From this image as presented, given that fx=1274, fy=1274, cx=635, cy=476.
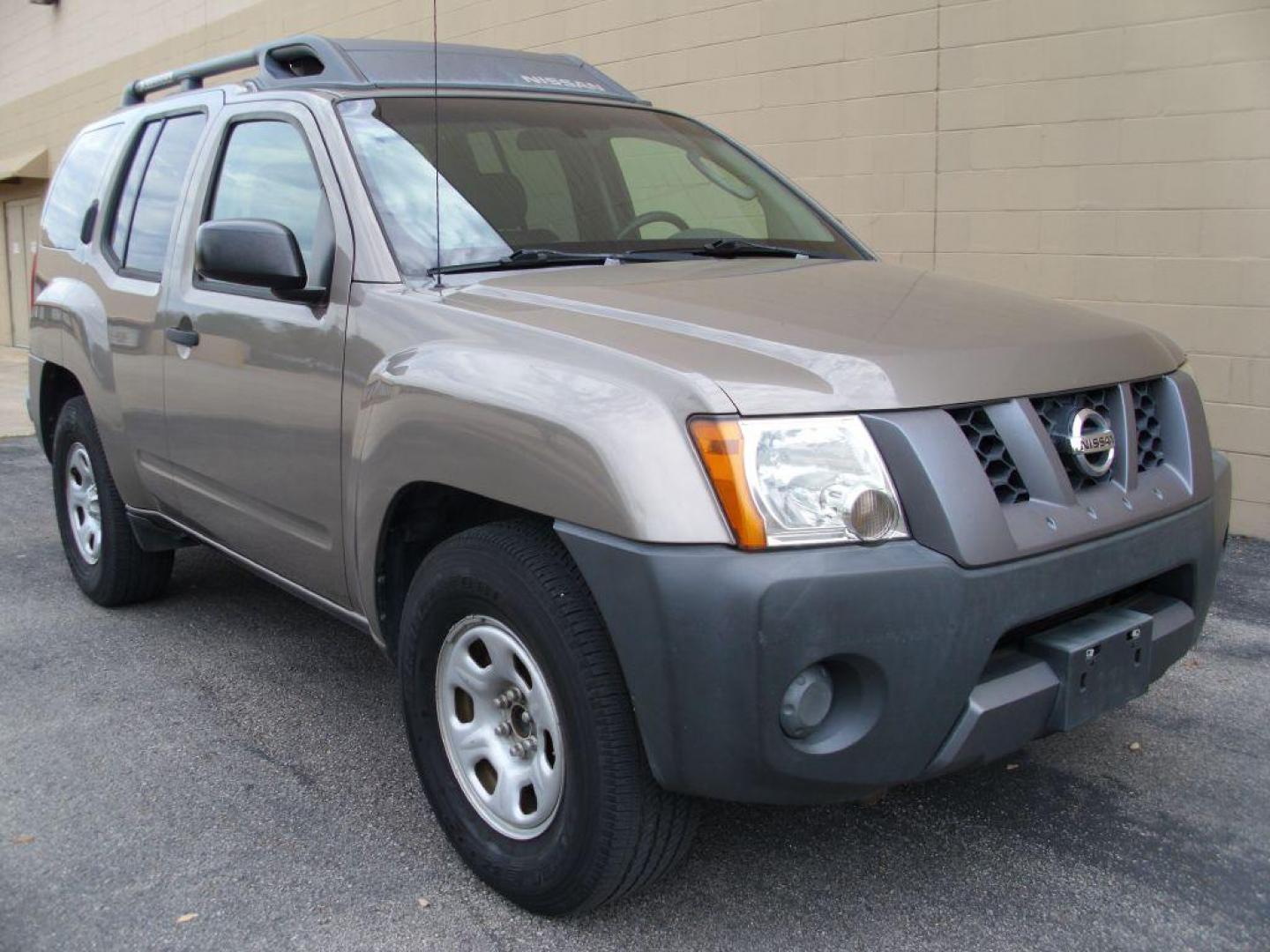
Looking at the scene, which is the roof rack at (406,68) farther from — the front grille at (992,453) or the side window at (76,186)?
the front grille at (992,453)

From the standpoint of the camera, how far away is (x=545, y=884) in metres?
2.65

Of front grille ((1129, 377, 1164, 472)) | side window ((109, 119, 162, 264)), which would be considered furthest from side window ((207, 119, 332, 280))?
front grille ((1129, 377, 1164, 472))

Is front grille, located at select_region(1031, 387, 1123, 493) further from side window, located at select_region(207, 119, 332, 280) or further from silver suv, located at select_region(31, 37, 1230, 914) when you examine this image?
side window, located at select_region(207, 119, 332, 280)

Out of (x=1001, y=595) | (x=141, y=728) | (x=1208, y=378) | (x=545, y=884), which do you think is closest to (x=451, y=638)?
(x=545, y=884)

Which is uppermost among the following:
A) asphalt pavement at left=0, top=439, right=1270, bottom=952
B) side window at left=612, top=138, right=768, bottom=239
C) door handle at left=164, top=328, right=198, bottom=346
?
side window at left=612, top=138, right=768, bottom=239

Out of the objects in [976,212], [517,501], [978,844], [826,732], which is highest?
[976,212]

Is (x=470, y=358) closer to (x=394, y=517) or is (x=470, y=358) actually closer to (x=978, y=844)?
(x=394, y=517)

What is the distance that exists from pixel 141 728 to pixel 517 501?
6.43ft

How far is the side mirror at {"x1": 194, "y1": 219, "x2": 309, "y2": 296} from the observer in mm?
3164

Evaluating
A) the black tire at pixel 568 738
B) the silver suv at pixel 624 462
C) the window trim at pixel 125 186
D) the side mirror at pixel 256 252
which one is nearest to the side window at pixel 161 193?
the window trim at pixel 125 186

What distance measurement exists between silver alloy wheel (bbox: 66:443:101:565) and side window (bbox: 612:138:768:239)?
250 centimetres

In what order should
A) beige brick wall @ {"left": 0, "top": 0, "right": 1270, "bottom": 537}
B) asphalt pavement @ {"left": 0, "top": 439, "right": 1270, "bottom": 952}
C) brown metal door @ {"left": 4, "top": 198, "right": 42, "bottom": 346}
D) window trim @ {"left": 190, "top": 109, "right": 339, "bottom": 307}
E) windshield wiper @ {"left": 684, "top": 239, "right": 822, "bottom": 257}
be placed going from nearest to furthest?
asphalt pavement @ {"left": 0, "top": 439, "right": 1270, "bottom": 952} → window trim @ {"left": 190, "top": 109, "right": 339, "bottom": 307} → windshield wiper @ {"left": 684, "top": 239, "right": 822, "bottom": 257} → beige brick wall @ {"left": 0, "top": 0, "right": 1270, "bottom": 537} → brown metal door @ {"left": 4, "top": 198, "right": 42, "bottom": 346}

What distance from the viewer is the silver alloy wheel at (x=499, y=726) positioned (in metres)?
2.64

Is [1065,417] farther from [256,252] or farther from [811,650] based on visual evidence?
[256,252]
